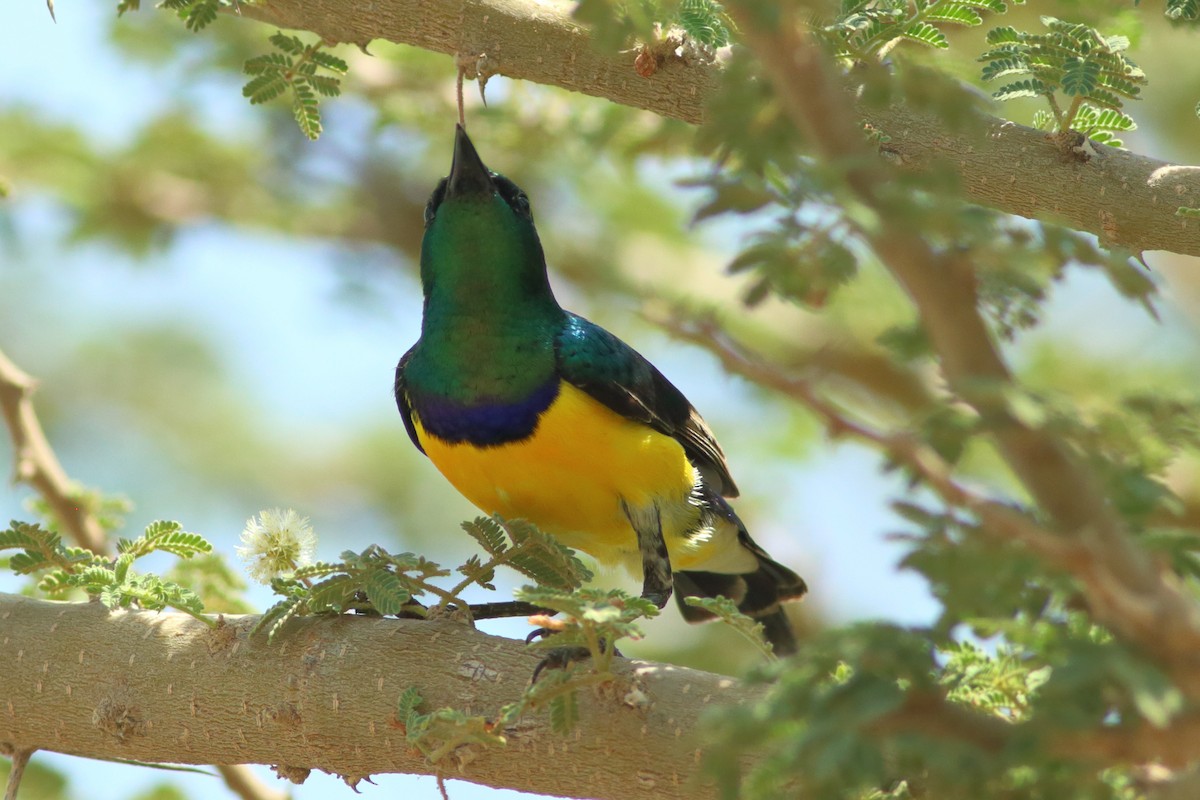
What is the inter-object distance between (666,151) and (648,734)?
376cm

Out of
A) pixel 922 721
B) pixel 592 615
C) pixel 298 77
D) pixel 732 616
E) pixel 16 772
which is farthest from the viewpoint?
pixel 298 77

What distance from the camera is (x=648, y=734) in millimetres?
2928

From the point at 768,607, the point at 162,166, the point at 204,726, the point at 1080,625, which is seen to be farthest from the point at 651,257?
the point at 1080,625

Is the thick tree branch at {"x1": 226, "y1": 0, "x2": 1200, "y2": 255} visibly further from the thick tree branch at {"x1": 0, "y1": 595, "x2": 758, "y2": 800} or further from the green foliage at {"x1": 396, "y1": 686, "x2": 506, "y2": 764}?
the green foliage at {"x1": 396, "y1": 686, "x2": 506, "y2": 764}

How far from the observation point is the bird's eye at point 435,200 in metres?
4.28

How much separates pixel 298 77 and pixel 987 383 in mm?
2492

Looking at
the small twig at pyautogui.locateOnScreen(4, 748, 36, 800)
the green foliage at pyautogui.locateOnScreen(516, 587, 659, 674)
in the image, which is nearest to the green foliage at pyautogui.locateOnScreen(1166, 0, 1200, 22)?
the green foliage at pyautogui.locateOnScreen(516, 587, 659, 674)

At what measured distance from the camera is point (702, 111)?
11.2 feet

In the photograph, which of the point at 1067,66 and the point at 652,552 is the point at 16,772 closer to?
the point at 652,552

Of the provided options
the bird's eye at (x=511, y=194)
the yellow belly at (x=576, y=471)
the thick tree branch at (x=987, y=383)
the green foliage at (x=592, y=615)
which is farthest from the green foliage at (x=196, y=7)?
the thick tree branch at (x=987, y=383)

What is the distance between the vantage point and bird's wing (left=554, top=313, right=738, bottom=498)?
4129mm

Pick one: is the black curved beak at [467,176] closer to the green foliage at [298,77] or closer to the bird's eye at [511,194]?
the bird's eye at [511,194]

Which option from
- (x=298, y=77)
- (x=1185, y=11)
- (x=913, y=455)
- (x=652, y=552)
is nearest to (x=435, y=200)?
(x=298, y=77)

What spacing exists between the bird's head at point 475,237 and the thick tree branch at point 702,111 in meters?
0.68
